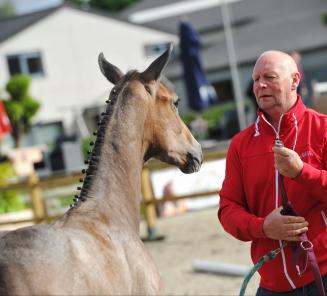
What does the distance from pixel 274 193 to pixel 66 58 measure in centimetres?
3501

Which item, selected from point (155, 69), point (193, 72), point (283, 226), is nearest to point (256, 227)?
point (283, 226)

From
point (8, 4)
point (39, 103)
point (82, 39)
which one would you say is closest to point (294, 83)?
point (39, 103)

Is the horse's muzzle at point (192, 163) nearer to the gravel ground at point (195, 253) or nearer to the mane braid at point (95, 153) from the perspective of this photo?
the mane braid at point (95, 153)

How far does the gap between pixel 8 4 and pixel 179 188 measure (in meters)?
115

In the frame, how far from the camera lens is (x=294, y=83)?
352cm

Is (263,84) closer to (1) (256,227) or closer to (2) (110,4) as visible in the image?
(1) (256,227)

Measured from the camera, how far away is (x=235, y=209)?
3.58 metres

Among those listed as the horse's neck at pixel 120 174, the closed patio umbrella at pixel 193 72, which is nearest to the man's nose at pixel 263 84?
the horse's neck at pixel 120 174

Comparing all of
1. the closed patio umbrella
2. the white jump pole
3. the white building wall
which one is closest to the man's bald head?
the white jump pole

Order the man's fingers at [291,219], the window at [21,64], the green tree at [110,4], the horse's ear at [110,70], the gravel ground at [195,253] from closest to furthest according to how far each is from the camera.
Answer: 1. the man's fingers at [291,219]
2. the horse's ear at [110,70]
3. the gravel ground at [195,253]
4. the window at [21,64]
5. the green tree at [110,4]

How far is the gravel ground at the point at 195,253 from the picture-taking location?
25.5 feet

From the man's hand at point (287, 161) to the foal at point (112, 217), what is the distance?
0.75 m

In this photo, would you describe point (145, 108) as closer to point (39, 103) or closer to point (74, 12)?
point (39, 103)

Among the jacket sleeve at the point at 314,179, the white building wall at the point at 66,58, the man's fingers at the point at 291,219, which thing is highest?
the white building wall at the point at 66,58
